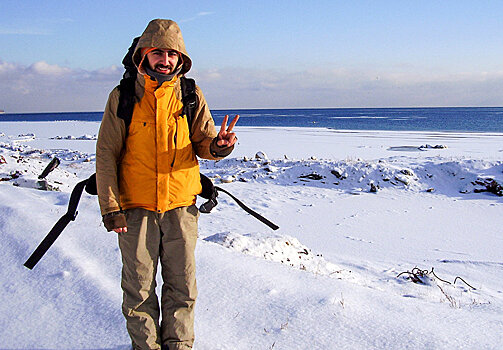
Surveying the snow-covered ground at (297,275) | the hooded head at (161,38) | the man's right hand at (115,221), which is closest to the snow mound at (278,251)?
the snow-covered ground at (297,275)

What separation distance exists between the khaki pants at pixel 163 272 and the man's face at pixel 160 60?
30.9 inches

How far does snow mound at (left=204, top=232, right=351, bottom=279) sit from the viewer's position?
4395 mm

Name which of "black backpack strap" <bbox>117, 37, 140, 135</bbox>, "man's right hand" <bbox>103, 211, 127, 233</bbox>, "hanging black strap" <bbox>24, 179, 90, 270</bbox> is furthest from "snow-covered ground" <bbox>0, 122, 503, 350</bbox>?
"black backpack strap" <bbox>117, 37, 140, 135</bbox>

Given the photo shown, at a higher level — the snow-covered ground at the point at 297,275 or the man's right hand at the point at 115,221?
the man's right hand at the point at 115,221

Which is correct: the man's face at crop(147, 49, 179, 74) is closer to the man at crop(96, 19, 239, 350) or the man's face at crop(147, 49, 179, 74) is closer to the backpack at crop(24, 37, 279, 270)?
the man at crop(96, 19, 239, 350)

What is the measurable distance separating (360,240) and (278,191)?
3.67 meters

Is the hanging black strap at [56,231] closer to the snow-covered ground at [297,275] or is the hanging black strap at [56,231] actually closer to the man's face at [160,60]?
the snow-covered ground at [297,275]

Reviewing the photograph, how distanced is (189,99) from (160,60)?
0.26 m

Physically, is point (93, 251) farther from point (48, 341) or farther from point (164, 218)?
point (164, 218)

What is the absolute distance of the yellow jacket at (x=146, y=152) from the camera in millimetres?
2197

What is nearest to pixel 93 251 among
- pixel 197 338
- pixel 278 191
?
pixel 197 338

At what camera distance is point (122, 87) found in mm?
2250

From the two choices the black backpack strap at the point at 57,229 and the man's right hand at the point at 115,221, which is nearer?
the man's right hand at the point at 115,221

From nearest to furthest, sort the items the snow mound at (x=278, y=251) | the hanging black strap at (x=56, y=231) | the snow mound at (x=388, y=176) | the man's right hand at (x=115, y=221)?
the man's right hand at (x=115, y=221) < the hanging black strap at (x=56, y=231) < the snow mound at (x=278, y=251) < the snow mound at (x=388, y=176)
